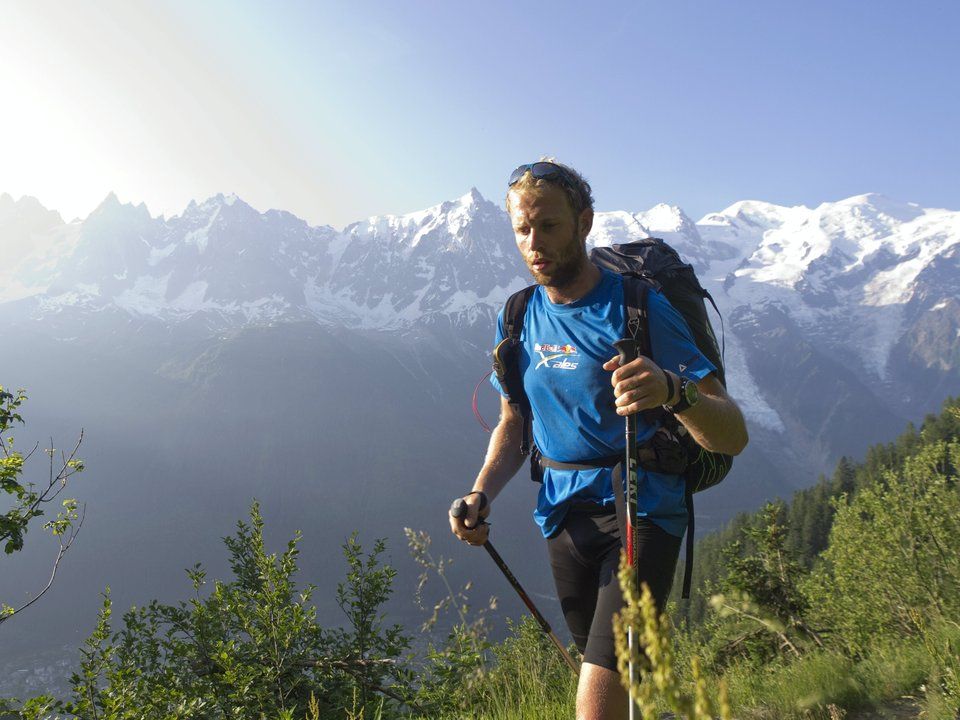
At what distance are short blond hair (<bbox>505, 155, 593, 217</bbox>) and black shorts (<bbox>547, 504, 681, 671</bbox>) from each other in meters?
1.77

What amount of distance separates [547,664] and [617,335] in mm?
4305

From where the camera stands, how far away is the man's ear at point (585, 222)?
3.75 m

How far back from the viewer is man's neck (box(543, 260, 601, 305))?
3.70 metres

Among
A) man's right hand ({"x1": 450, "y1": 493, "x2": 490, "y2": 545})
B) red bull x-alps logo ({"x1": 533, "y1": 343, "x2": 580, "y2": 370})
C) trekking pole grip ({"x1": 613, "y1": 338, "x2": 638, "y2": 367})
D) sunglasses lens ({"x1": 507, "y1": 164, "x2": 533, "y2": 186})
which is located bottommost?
man's right hand ({"x1": 450, "y1": 493, "x2": 490, "y2": 545})

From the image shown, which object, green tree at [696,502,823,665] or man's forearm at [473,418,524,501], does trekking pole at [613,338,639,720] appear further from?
green tree at [696,502,823,665]

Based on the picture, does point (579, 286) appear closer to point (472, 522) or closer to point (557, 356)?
point (557, 356)

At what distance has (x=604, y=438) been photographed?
3.41 meters

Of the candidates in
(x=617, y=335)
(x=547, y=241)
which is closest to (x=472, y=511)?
(x=617, y=335)

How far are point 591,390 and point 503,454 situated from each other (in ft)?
3.76

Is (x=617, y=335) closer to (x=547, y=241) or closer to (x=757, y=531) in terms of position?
(x=547, y=241)

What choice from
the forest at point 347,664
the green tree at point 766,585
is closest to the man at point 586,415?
the forest at point 347,664

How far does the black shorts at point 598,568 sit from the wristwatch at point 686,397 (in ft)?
2.35

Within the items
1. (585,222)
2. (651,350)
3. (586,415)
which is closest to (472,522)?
(586,415)

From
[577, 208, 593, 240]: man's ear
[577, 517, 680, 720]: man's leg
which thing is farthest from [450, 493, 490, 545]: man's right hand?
[577, 208, 593, 240]: man's ear
